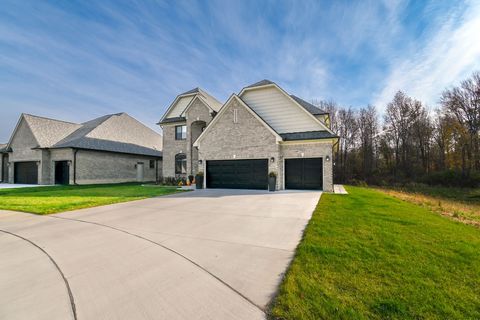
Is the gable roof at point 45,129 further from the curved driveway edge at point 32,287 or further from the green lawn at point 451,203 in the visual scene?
the green lawn at point 451,203

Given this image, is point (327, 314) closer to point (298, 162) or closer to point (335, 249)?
point (335, 249)

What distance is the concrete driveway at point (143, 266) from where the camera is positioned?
8.23 ft

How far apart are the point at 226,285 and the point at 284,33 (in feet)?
44.2

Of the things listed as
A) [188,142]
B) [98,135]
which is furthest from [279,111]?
[98,135]

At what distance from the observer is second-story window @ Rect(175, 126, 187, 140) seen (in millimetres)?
20672

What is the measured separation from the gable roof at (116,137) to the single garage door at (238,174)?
12.9 metres

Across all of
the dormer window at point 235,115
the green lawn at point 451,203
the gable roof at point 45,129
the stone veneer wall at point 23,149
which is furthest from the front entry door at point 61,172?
the green lawn at point 451,203

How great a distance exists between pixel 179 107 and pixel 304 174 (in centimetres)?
1480

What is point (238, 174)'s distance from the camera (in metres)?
15.8

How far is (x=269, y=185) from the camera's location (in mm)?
14047

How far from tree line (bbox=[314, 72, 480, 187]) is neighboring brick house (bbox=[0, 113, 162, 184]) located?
2633cm

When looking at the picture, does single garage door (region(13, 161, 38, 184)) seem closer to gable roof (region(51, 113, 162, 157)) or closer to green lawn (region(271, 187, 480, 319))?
gable roof (region(51, 113, 162, 157))

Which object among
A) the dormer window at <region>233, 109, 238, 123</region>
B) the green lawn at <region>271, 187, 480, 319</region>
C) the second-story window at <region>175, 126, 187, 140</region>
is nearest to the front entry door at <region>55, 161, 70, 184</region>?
the second-story window at <region>175, 126, 187, 140</region>

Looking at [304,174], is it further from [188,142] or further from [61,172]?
[61,172]
